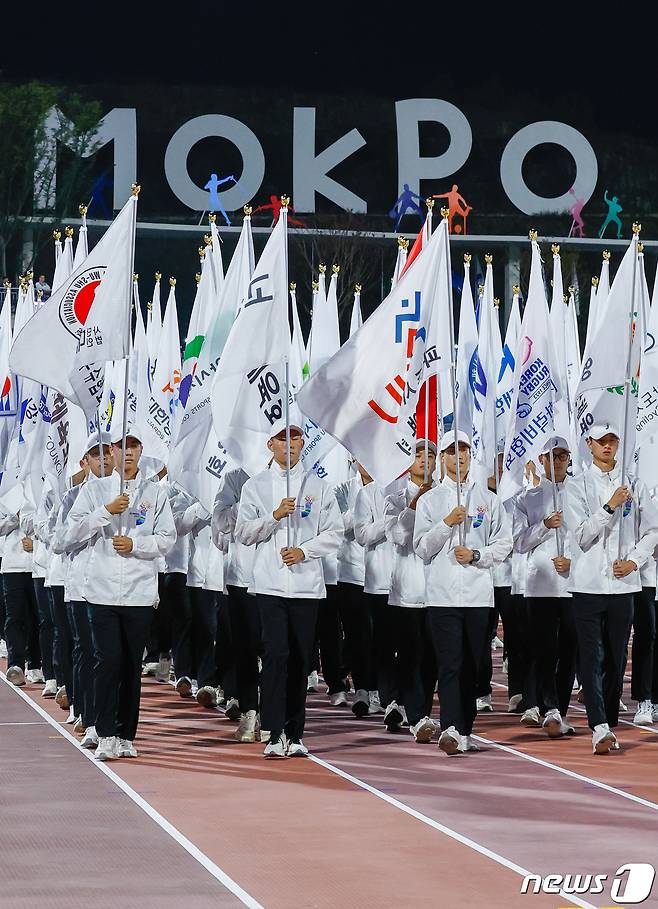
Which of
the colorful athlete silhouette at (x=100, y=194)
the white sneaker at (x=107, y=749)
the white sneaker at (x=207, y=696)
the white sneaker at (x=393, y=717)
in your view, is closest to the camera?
the white sneaker at (x=107, y=749)

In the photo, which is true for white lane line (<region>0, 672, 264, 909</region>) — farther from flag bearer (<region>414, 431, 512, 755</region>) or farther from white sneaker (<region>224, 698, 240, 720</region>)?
flag bearer (<region>414, 431, 512, 755</region>)

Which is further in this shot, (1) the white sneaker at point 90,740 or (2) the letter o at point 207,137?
(2) the letter o at point 207,137

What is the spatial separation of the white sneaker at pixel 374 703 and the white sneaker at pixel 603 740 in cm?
253

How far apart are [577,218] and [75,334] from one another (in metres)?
33.0

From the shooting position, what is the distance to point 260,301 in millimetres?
11789

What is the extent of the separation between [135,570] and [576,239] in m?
33.0

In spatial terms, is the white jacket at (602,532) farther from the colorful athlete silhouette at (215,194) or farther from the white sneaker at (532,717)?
the colorful athlete silhouette at (215,194)

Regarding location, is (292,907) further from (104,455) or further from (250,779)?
(104,455)

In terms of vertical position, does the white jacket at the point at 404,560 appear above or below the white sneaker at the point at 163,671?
above

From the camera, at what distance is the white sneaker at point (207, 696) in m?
13.7

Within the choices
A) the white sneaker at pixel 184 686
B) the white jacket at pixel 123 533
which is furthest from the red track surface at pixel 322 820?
the white sneaker at pixel 184 686

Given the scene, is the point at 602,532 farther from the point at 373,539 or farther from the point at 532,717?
the point at 373,539

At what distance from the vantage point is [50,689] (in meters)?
14.4

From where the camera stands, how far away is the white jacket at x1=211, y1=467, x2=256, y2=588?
40.3 feet
